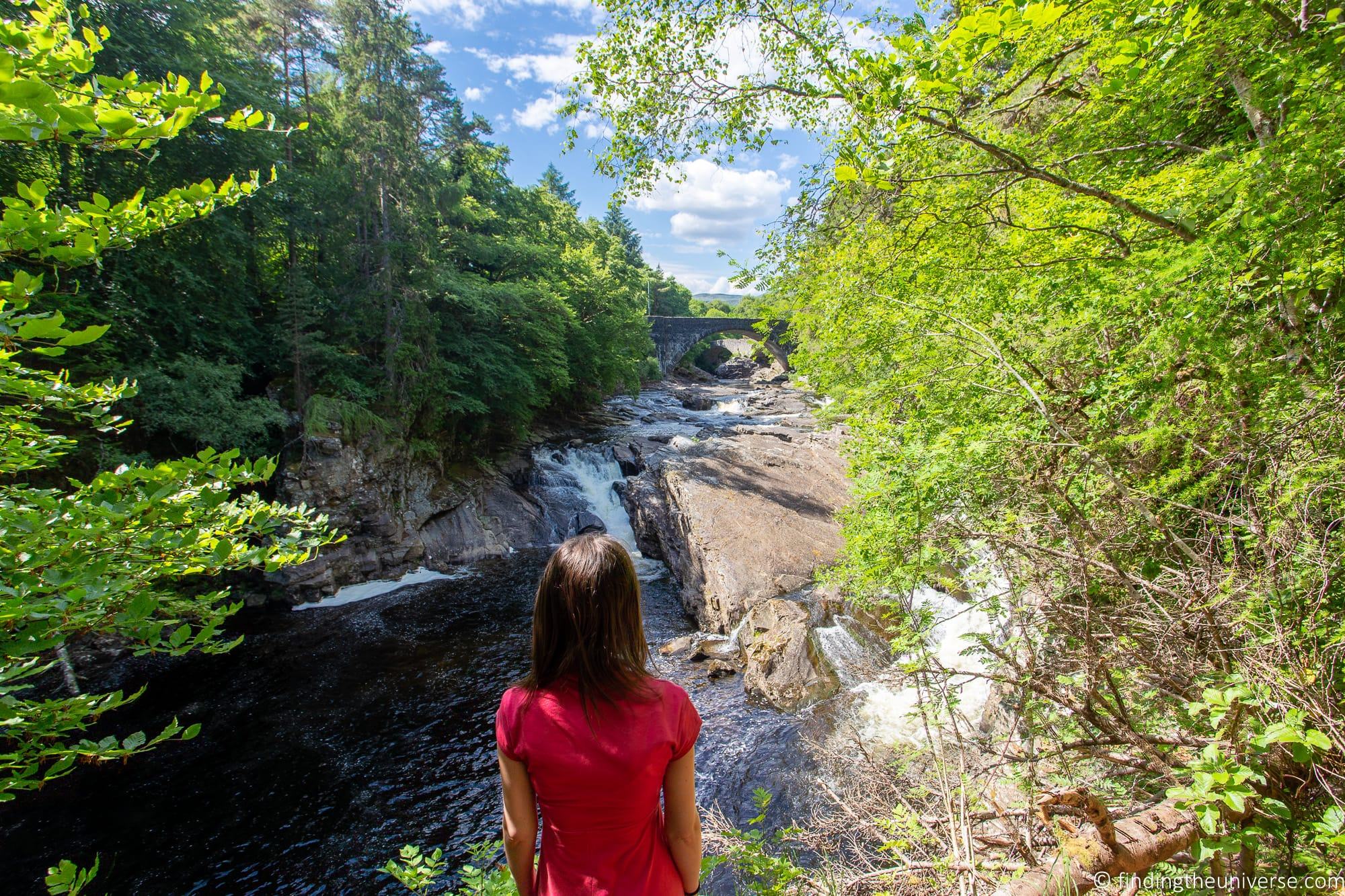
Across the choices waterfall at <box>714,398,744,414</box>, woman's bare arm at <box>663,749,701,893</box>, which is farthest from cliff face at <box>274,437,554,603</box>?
waterfall at <box>714,398,744,414</box>

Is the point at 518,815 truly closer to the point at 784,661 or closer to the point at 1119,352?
the point at 1119,352

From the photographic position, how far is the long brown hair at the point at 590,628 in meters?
1.56

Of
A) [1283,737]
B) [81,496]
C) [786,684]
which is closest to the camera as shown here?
[1283,737]

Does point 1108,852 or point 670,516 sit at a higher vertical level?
point 1108,852

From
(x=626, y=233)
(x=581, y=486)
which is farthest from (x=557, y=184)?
(x=581, y=486)

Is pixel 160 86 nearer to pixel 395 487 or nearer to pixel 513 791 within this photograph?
pixel 513 791

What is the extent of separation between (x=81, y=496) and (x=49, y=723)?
82cm

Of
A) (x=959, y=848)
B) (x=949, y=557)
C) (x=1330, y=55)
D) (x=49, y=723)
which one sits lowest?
(x=959, y=848)

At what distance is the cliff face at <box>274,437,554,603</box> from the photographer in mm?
12219

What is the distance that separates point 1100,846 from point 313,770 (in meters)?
8.40

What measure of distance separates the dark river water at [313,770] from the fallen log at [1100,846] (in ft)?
14.8

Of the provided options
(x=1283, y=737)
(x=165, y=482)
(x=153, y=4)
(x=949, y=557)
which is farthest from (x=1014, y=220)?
(x=153, y=4)

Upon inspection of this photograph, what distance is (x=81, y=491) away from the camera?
223 centimetres

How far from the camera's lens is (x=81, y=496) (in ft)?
7.22
